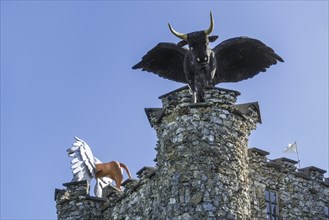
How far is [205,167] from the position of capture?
A: 2459cm

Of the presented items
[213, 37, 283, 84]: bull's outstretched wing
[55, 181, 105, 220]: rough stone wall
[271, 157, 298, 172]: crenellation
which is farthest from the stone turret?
[55, 181, 105, 220]: rough stone wall

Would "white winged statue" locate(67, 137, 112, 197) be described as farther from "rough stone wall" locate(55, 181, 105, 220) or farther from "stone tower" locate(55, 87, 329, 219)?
"stone tower" locate(55, 87, 329, 219)

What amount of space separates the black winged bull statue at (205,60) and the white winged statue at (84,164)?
5.39 m

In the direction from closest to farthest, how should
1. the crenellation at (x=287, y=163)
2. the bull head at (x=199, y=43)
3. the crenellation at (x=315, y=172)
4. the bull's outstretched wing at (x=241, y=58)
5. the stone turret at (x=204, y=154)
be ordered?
1. the stone turret at (x=204, y=154)
2. the bull head at (x=199, y=43)
3. the bull's outstretched wing at (x=241, y=58)
4. the crenellation at (x=287, y=163)
5. the crenellation at (x=315, y=172)

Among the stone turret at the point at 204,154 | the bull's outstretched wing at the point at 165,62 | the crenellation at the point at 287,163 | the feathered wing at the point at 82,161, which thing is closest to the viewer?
the stone turret at the point at 204,154

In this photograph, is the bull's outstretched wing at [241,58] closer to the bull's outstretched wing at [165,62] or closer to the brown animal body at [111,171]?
the bull's outstretched wing at [165,62]

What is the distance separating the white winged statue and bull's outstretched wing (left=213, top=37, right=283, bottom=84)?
689cm

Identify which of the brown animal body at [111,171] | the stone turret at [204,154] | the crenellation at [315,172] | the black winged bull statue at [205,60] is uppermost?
the black winged bull statue at [205,60]

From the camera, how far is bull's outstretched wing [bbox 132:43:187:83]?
27.9 m

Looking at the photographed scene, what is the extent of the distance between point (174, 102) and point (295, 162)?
5.35 m

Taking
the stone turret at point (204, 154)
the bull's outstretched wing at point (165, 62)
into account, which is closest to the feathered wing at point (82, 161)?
the bull's outstretched wing at point (165, 62)

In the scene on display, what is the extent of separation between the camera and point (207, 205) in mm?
24000

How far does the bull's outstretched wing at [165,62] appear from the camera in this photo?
27.9 m

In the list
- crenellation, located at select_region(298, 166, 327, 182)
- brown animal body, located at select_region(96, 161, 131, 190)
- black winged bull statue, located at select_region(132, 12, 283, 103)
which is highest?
black winged bull statue, located at select_region(132, 12, 283, 103)
